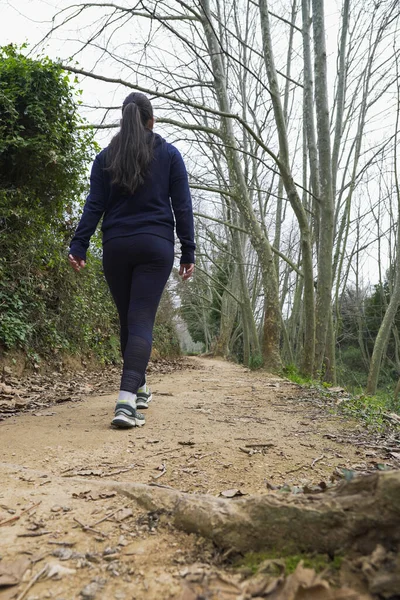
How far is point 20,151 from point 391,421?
4993 millimetres

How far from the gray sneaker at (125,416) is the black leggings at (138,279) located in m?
0.12

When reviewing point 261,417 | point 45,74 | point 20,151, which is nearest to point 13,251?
point 20,151

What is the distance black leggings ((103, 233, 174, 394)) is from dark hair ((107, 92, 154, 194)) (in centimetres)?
41

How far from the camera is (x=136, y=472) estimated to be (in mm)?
2010

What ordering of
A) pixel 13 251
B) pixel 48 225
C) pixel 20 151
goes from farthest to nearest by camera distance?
pixel 48 225
pixel 13 251
pixel 20 151

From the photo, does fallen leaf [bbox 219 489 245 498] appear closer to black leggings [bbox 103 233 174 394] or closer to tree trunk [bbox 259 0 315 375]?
black leggings [bbox 103 233 174 394]

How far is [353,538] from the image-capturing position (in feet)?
3.21

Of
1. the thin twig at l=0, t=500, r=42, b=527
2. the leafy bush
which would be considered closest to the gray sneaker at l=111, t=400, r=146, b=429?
the thin twig at l=0, t=500, r=42, b=527

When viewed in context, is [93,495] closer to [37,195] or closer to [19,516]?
[19,516]

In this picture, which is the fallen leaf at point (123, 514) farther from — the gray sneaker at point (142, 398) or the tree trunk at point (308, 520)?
the gray sneaker at point (142, 398)

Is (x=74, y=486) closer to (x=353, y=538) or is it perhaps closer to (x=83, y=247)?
(x=353, y=538)

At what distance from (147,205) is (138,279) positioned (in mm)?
535

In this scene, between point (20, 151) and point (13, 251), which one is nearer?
point (20, 151)

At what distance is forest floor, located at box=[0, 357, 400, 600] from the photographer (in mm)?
1094
